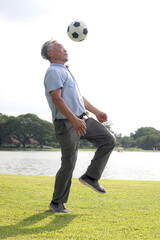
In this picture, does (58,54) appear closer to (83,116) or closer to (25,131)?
(83,116)

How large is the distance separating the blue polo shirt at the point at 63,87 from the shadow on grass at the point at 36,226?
3.65 feet

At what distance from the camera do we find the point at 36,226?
9.47 ft

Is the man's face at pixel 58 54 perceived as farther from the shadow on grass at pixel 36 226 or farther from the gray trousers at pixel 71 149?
the shadow on grass at pixel 36 226

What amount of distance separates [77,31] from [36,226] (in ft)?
9.37

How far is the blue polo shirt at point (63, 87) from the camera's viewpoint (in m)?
3.38

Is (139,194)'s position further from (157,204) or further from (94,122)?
(94,122)

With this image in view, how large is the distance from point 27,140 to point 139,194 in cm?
7579

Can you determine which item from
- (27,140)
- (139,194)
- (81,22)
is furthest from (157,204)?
(27,140)

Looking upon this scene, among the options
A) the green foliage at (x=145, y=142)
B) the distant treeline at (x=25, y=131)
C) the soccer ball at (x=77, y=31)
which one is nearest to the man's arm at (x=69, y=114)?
the soccer ball at (x=77, y=31)

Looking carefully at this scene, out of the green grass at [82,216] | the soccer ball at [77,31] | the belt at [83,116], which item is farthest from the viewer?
the soccer ball at [77,31]

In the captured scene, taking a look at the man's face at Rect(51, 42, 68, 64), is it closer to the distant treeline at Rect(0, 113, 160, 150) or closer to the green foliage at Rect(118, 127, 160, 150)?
the distant treeline at Rect(0, 113, 160, 150)

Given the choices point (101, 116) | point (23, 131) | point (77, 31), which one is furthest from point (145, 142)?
point (101, 116)

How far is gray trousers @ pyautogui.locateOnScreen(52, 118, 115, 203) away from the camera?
3.44m

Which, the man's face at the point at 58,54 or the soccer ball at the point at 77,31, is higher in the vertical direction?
the soccer ball at the point at 77,31
